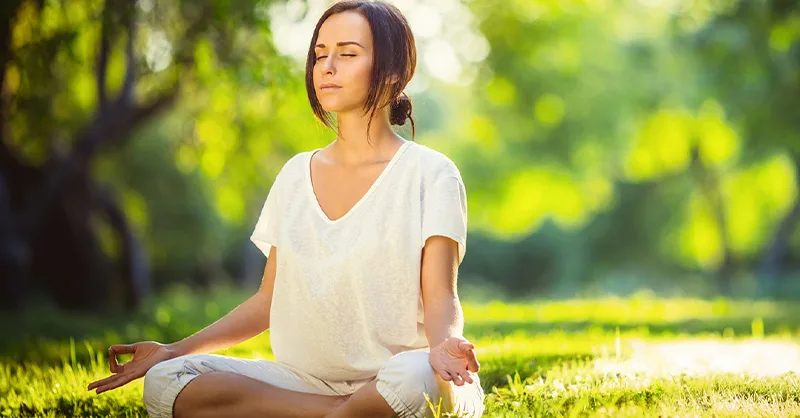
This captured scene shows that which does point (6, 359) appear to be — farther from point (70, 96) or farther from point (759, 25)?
point (759, 25)

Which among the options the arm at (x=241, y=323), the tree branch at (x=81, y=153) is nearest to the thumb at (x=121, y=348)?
the arm at (x=241, y=323)

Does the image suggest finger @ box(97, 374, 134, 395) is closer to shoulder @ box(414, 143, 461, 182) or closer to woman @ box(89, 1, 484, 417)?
woman @ box(89, 1, 484, 417)

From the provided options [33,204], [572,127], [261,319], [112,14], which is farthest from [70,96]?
[261,319]

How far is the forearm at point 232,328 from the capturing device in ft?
11.8

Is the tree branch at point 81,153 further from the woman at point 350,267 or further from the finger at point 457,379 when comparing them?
the finger at point 457,379

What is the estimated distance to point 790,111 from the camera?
45.4ft

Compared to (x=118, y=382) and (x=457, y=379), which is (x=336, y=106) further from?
(x=118, y=382)

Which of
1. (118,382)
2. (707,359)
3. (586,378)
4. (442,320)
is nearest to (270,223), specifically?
(118,382)

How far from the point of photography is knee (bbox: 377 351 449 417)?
3.03m

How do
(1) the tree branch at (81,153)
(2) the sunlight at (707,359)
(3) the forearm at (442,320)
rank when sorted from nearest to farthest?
(3) the forearm at (442,320), (2) the sunlight at (707,359), (1) the tree branch at (81,153)

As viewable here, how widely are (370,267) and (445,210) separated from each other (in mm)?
337

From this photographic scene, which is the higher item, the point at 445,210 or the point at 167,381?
the point at 445,210

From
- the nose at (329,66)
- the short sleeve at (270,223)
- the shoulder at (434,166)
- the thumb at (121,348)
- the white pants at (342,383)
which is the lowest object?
the white pants at (342,383)

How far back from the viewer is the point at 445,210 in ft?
10.8
